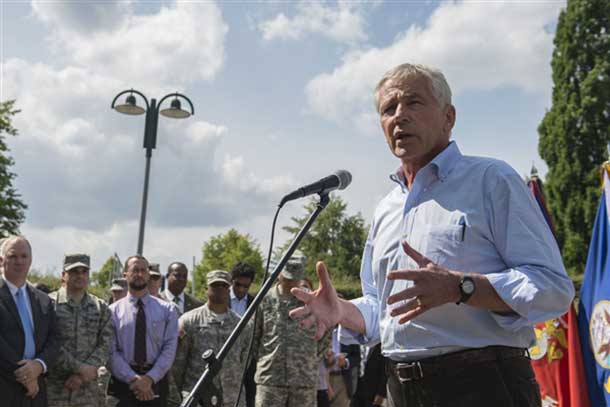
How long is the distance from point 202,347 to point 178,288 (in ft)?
8.12

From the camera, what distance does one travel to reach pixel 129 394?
722cm

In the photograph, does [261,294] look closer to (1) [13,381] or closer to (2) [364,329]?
(2) [364,329]

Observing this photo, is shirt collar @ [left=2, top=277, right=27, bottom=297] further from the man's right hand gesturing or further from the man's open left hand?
the man's open left hand

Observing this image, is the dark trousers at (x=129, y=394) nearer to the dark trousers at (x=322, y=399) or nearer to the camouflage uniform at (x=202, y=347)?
the camouflage uniform at (x=202, y=347)

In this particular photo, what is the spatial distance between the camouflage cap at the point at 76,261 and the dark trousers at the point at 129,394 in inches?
49.6

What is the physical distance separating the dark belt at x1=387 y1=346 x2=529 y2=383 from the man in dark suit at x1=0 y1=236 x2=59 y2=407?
4.52m

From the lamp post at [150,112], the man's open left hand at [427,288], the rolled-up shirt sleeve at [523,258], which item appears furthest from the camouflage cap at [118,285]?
the man's open left hand at [427,288]

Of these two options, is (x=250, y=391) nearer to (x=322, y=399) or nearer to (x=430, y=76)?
(x=322, y=399)

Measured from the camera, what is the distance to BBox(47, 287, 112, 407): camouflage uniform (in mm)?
6871

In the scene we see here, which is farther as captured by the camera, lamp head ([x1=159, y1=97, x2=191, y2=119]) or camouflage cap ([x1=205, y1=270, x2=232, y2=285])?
lamp head ([x1=159, y1=97, x2=191, y2=119])

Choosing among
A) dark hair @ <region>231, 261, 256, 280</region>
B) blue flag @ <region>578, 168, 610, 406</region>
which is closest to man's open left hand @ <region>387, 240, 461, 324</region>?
blue flag @ <region>578, 168, 610, 406</region>

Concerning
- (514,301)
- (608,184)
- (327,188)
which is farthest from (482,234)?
(608,184)

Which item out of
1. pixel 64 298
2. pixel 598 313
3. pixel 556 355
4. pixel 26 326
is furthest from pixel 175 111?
pixel 598 313

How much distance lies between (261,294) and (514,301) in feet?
3.61
